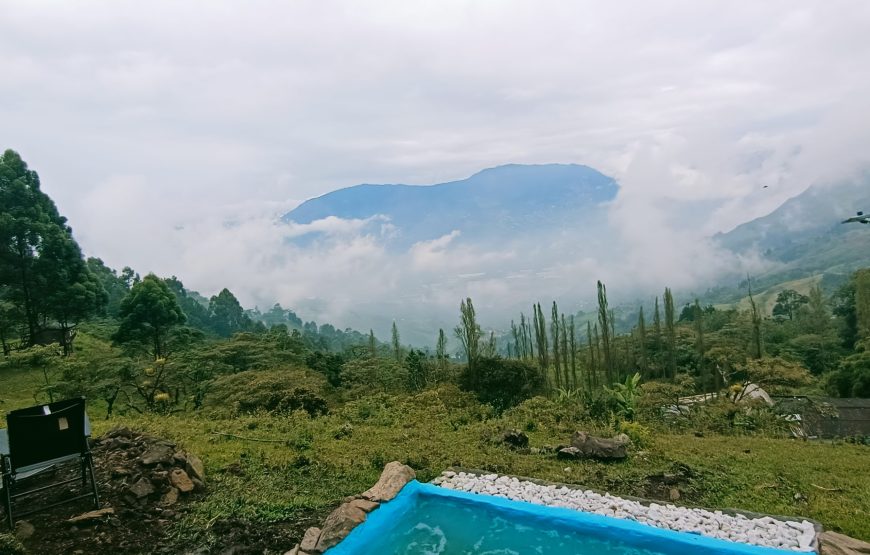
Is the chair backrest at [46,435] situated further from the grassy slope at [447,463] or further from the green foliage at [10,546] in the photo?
the grassy slope at [447,463]

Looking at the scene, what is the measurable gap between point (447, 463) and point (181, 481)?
3.30m

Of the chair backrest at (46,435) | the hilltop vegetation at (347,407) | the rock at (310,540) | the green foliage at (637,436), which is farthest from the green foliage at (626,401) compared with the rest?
the chair backrest at (46,435)

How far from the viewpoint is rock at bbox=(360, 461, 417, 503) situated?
5.92 m

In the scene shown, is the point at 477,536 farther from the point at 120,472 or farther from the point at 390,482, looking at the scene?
the point at 120,472

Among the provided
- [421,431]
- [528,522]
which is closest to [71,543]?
[528,522]

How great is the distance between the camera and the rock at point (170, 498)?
550 cm

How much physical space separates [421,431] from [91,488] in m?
4.82

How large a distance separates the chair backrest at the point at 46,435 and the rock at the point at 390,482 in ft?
9.70

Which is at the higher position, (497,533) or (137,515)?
(137,515)

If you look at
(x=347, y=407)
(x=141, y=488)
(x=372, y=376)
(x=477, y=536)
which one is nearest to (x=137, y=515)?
(x=141, y=488)

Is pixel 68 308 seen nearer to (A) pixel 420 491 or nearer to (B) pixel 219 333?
A: (A) pixel 420 491

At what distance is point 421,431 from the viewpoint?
8.94 metres

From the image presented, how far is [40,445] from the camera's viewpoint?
4934 millimetres

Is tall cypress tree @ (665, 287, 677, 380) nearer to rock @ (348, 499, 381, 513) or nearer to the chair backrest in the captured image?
rock @ (348, 499, 381, 513)
